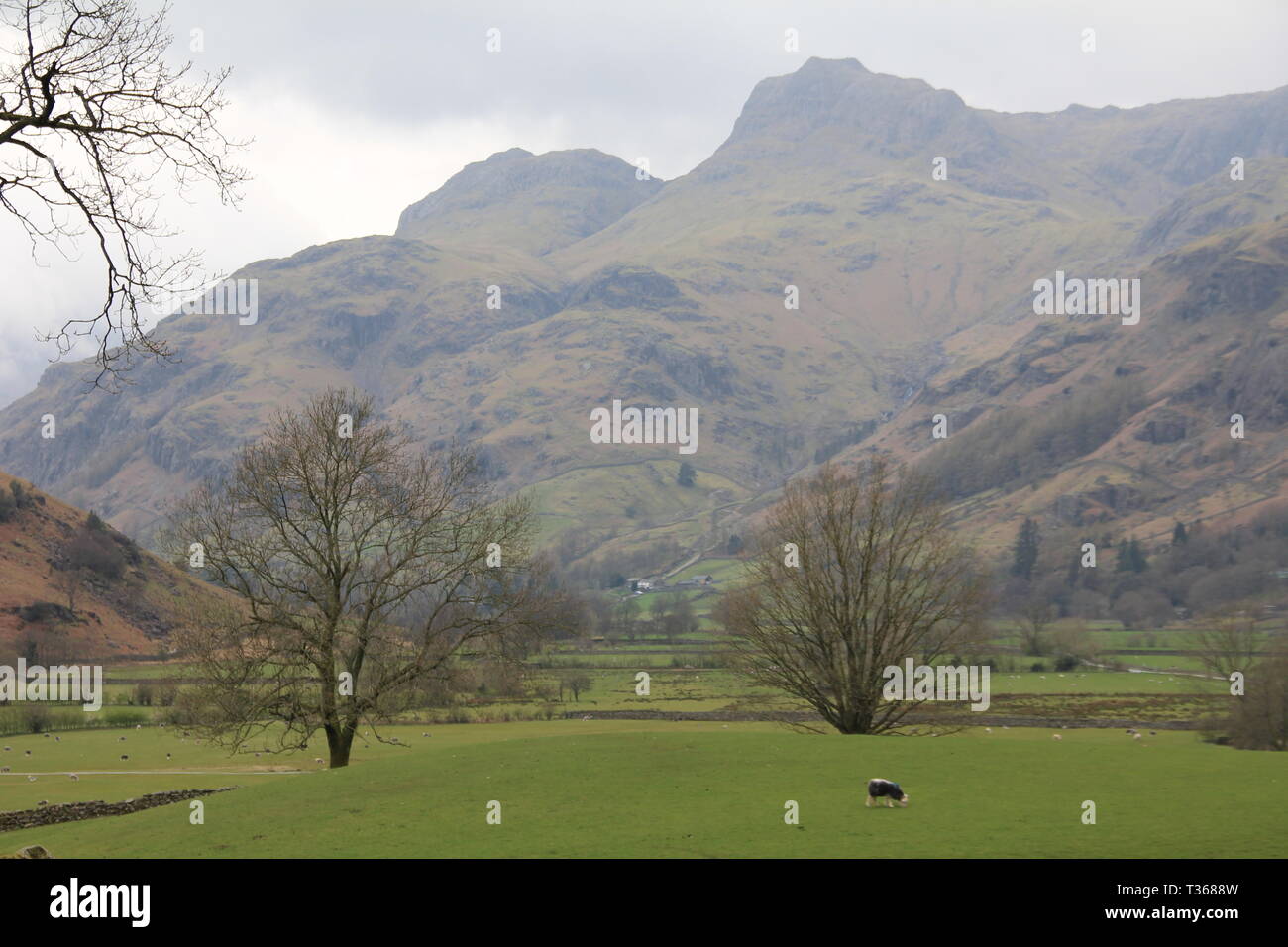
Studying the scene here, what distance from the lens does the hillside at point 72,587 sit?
126 meters

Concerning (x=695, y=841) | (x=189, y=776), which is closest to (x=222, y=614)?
(x=189, y=776)

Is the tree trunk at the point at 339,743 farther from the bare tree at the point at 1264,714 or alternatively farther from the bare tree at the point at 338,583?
the bare tree at the point at 1264,714

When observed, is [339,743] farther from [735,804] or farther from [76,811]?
[735,804]

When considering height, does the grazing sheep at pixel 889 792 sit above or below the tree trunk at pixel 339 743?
above

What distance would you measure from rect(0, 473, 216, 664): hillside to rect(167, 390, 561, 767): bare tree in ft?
291

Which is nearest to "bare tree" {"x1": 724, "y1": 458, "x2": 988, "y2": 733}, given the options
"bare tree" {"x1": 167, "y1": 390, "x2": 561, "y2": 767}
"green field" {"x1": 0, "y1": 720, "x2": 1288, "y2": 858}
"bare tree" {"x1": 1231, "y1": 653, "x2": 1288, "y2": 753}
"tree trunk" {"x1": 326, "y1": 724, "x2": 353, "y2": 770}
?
"green field" {"x1": 0, "y1": 720, "x2": 1288, "y2": 858}

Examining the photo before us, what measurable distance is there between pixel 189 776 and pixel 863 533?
114 feet

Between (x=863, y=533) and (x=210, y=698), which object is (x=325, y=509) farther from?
(x=863, y=533)

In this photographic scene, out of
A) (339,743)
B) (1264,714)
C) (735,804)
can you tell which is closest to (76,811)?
(339,743)

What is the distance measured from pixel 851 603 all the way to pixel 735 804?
28982 millimetres

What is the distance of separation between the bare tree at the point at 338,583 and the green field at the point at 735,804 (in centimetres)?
495

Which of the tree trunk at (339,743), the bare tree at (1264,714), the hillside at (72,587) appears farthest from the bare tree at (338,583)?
the hillside at (72,587)

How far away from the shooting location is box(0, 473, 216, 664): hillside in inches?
4966
